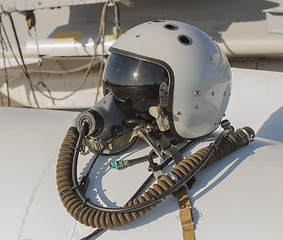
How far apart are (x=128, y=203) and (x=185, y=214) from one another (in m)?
0.19

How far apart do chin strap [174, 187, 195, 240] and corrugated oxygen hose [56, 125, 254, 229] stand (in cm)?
6

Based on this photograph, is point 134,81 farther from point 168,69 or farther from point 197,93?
point 197,93

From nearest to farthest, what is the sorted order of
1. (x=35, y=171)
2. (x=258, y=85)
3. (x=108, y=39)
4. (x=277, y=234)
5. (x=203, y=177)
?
(x=277, y=234) < (x=203, y=177) < (x=35, y=171) < (x=258, y=85) < (x=108, y=39)

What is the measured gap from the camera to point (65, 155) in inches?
50.1

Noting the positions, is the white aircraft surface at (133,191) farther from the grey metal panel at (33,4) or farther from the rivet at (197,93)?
the grey metal panel at (33,4)

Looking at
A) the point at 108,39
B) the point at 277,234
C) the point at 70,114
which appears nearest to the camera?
the point at 277,234

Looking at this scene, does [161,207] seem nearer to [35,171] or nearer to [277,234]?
[277,234]

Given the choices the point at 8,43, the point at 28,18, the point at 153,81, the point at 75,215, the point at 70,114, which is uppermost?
the point at 153,81

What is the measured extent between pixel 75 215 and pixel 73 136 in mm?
375

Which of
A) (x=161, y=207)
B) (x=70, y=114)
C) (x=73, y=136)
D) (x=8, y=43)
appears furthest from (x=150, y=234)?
(x=8, y=43)

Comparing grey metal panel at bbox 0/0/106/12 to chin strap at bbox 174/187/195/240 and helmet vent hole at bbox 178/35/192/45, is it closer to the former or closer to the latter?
helmet vent hole at bbox 178/35/192/45

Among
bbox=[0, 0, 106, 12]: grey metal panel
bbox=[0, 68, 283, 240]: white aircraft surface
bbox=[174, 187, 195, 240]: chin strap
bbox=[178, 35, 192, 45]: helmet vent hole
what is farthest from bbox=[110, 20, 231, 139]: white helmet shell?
bbox=[0, 0, 106, 12]: grey metal panel

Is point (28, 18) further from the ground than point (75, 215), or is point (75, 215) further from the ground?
point (75, 215)

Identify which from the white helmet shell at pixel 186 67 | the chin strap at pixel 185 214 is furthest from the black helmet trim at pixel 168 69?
the chin strap at pixel 185 214
